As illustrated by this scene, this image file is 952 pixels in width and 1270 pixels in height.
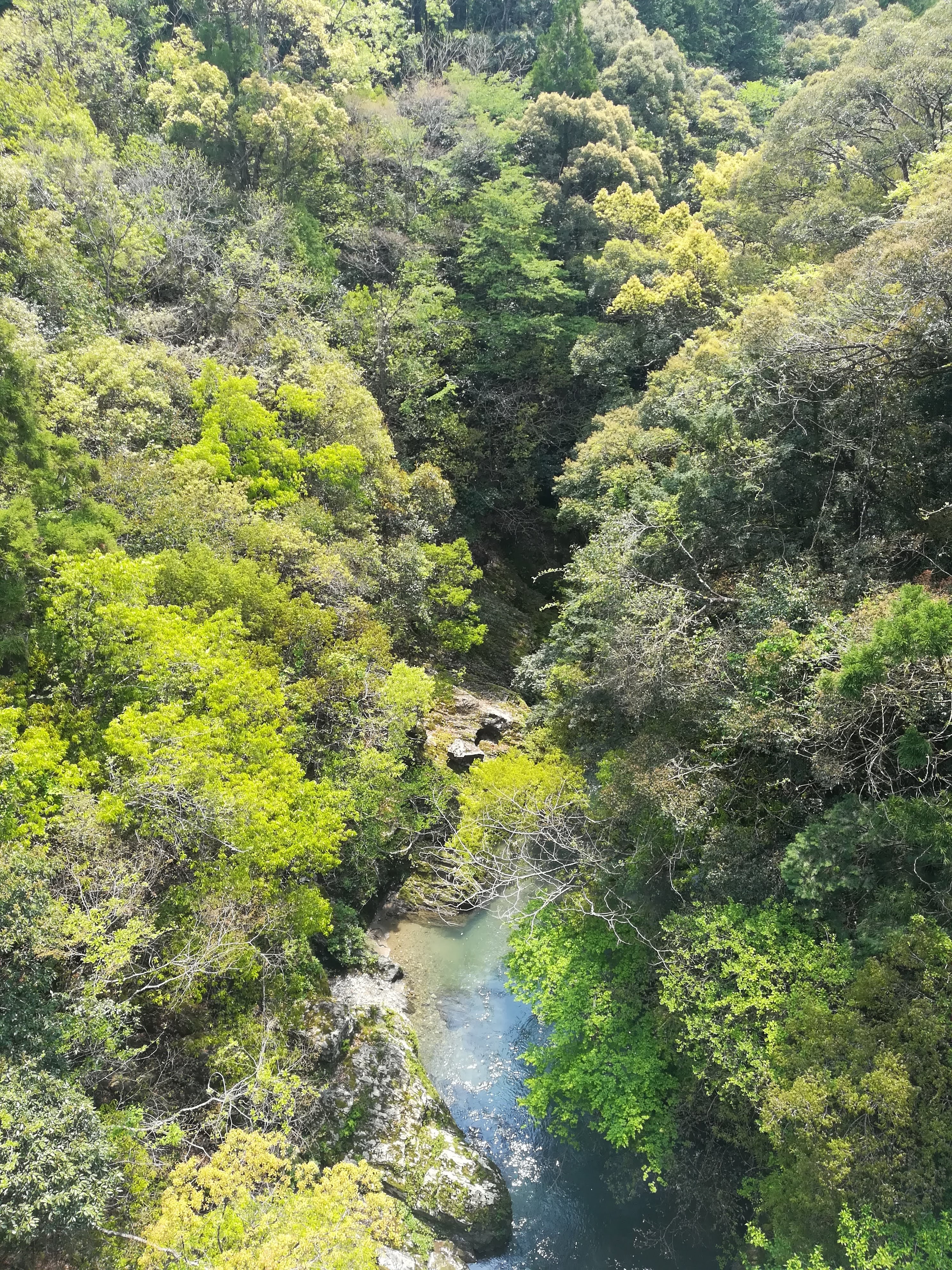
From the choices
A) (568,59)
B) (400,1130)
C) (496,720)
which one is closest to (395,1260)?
(400,1130)

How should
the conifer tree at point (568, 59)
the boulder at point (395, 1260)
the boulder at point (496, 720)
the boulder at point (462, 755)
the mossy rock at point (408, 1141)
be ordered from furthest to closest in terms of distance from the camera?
the conifer tree at point (568, 59), the boulder at point (496, 720), the boulder at point (462, 755), the mossy rock at point (408, 1141), the boulder at point (395, 1260)

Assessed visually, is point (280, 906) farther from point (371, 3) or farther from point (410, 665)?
point (371, 3)

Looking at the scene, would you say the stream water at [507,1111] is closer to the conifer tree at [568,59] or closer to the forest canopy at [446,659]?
the forest canopy at [446,659]

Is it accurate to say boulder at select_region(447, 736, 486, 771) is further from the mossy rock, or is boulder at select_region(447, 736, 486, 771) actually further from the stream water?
the mossy rock

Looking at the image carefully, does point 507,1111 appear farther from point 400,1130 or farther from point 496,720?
point 496,720

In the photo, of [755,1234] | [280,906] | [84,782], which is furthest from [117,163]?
[755,1234]

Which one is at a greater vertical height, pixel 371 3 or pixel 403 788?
pixel 371 3

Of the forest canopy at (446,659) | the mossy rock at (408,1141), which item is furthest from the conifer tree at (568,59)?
the mossy rock at (408,1141)
